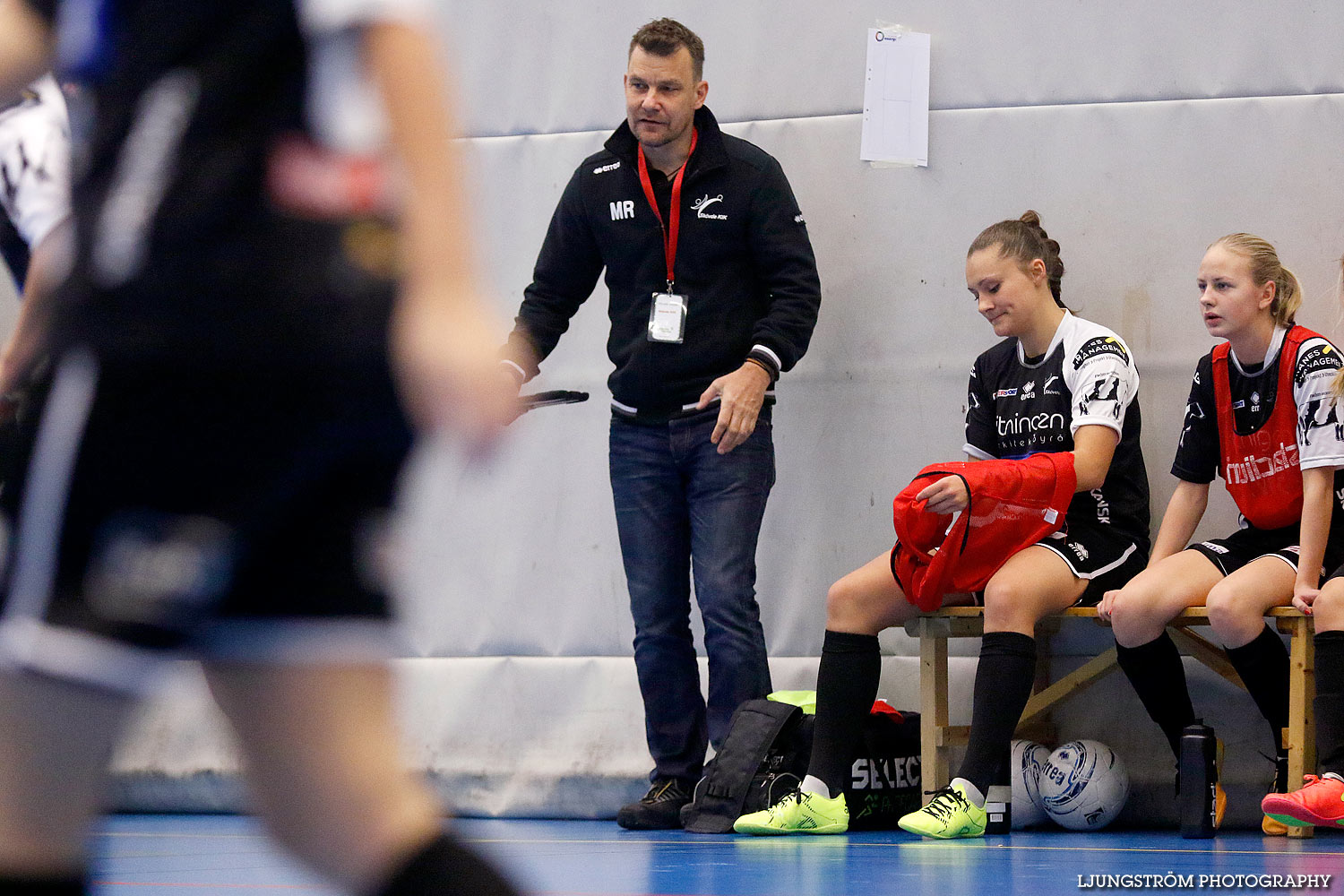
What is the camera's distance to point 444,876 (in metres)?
0.91

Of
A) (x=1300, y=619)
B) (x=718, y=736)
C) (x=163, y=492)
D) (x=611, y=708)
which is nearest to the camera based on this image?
(x=163, y=492)

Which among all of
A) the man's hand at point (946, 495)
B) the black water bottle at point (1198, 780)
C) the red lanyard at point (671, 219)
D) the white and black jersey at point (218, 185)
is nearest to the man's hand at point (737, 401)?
the red lanyard at point (671, 219)

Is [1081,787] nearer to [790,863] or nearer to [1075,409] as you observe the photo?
[1075,409]

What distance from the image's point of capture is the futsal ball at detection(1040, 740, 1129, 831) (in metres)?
3.93

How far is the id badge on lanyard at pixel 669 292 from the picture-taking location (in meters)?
4.11

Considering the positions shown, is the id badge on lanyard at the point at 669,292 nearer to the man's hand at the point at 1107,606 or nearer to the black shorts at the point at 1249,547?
the man's hand at the point at 1107,606

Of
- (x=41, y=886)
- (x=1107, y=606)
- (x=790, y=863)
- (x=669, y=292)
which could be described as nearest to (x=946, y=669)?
(x=1107, y=606)

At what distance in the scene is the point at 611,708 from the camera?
15.4ft

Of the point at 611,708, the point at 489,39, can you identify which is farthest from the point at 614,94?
the point at 611,708

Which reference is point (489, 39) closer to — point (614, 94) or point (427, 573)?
point (614, 94)

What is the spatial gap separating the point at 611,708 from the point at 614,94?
6.55 feet

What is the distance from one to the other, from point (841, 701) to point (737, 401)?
0.82 meters

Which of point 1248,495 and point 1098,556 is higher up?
point 1248,495

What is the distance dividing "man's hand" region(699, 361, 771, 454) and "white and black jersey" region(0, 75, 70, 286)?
1.98m
